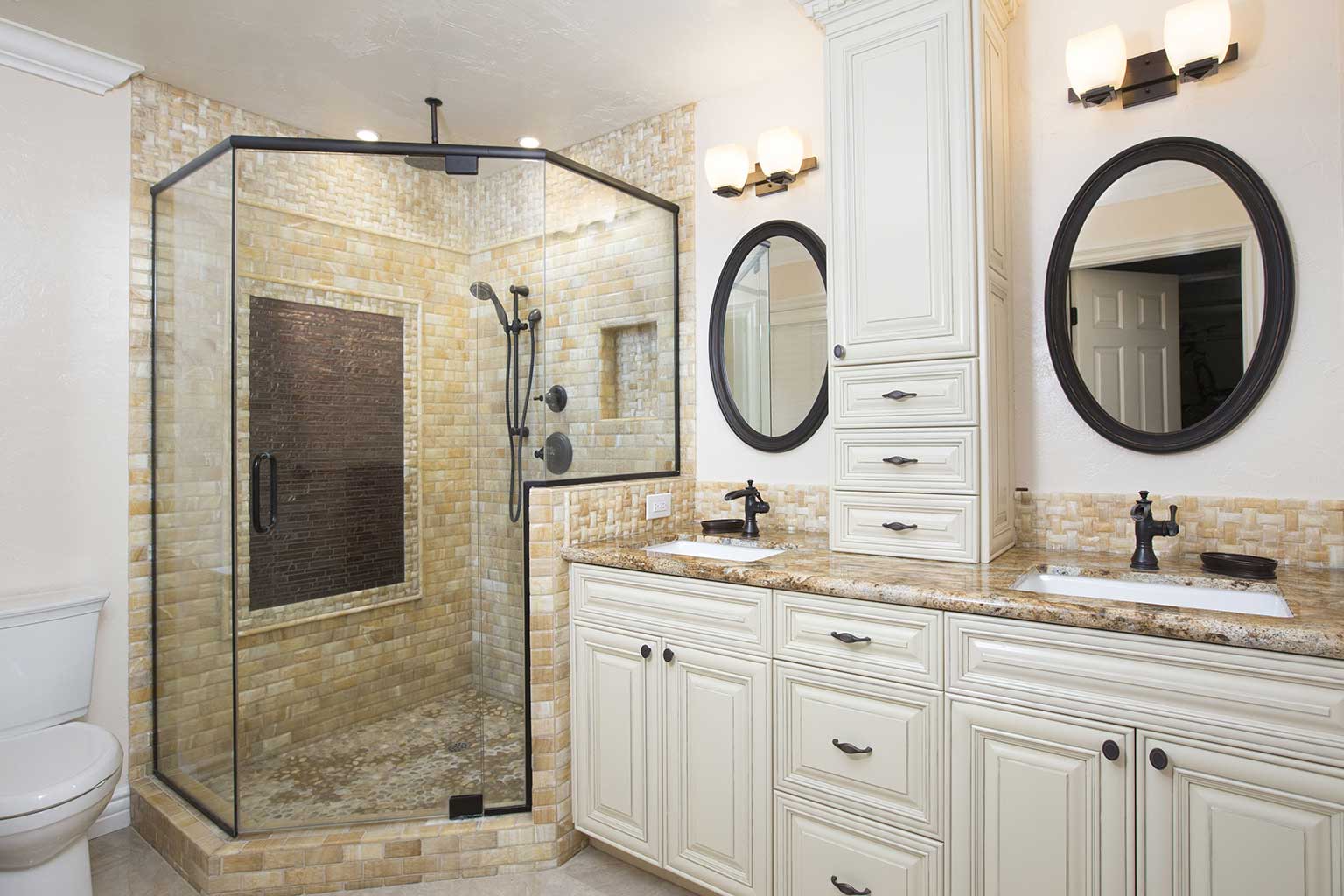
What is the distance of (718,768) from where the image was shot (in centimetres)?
190

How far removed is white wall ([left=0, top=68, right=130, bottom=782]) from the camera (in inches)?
89.9

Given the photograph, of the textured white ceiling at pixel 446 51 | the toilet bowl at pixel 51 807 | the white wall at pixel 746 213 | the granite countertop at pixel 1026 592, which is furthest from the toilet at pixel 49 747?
the white wall at pixel 746 213

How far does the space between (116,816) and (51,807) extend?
0.93 meters

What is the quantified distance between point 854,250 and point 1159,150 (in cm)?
84

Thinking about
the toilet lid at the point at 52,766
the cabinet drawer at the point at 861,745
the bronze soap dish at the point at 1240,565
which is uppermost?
the bronze soap dish at the point at 1240,565

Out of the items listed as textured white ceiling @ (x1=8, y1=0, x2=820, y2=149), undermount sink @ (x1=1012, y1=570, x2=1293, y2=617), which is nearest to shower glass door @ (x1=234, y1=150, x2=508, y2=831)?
textured white ceiling @ (x1=8, y1=0, x2=820, y2=149)

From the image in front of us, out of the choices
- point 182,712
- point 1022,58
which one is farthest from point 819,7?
point 182,712

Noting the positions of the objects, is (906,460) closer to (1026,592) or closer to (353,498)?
(1026,592)

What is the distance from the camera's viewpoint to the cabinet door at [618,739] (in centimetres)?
204

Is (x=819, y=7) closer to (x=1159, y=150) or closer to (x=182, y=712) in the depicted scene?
(x=1159, y=150)

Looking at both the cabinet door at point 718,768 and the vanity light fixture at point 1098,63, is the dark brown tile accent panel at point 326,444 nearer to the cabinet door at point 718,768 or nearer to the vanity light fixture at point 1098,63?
the cabinet door at point 718,768

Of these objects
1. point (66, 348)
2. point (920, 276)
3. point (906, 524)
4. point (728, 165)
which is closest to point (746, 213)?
point (728, 165)

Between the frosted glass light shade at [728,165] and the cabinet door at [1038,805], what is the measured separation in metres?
2.00

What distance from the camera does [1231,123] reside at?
1.84 meters
